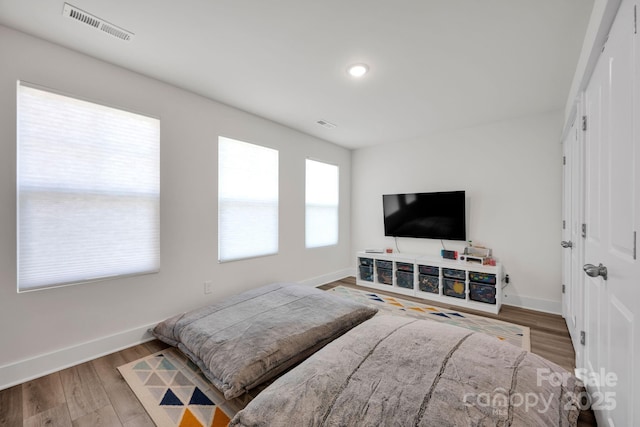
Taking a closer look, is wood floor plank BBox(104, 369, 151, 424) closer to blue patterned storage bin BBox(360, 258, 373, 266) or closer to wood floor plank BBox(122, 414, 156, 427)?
wood floor plank BBox(122, 414, 156, 427)

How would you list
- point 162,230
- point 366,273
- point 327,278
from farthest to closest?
point 327,278, point 366,273, point 162,230

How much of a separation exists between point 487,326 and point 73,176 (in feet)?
13.7

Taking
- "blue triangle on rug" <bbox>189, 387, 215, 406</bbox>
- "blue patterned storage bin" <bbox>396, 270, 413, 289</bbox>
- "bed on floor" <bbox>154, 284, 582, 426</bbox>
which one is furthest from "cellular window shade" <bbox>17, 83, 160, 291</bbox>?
"blue patterned storage bin" <bbox>396, 270, 413, 289</bbox>

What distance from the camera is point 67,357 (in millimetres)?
2105

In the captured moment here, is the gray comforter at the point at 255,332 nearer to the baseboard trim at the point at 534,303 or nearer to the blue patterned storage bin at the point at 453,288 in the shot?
the blue patterned storage bin at the point at 453,288

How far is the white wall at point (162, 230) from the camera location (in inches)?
74.7

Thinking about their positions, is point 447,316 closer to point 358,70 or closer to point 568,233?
point 568,233

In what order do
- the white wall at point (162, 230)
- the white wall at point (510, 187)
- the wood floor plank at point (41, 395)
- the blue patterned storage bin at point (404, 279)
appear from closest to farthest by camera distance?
the wood floor plank at point (41, 395) < the white wall at point (162, 230) < the white wall at point (510, 187) < the blue patterned storage bin at point (404, 279)

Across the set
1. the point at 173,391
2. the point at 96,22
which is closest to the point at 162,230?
the point at 173,391

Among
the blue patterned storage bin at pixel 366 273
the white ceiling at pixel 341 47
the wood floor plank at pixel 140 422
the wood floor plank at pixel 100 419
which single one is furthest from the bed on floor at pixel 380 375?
the blue patterned storage bin at pixel 366 273

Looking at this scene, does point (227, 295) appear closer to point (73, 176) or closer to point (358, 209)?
point (73, 176)

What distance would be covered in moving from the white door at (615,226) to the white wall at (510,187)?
2145 mm

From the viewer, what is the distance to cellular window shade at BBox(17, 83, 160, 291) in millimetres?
1969

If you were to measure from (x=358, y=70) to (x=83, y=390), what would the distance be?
3235mm
